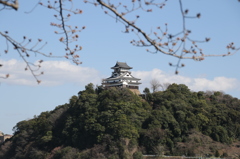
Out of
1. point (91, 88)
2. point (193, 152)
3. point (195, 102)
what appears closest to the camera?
point (193, 152)

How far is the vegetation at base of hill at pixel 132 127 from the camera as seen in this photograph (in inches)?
1063

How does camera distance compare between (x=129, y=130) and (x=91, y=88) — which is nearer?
(x=129, y=130)

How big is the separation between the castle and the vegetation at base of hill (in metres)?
4.07

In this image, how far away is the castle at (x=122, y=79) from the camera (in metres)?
38.6

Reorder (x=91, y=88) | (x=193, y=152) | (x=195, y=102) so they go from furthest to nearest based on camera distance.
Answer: (x=91, y=88)
(x=195, y=102)
(x=193, y=152)

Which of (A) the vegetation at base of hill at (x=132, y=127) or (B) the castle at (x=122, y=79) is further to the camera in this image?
(B) the castle at (x=122, y=79)

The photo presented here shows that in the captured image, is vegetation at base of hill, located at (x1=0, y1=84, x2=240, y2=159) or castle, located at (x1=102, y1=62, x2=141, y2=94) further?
castle, located at (x1=102, y1=62, x2=141, y2=94)

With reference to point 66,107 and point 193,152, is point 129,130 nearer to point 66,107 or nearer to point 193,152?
point 193,152

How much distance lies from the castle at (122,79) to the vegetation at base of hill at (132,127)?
4.07m

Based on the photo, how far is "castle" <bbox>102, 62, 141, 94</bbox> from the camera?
3856 centimetres

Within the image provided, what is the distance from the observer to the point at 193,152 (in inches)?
1031

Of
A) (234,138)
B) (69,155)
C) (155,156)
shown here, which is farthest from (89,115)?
(234,138)

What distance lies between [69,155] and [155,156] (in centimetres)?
581

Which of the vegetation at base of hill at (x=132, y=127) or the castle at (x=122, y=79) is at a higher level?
the castle at (x=122, y=79)
